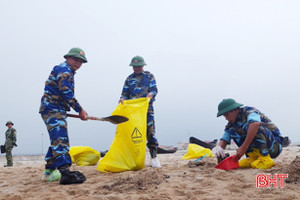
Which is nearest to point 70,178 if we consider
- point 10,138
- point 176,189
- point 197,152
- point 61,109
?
point 61,109

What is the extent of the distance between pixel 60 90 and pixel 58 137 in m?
0.50

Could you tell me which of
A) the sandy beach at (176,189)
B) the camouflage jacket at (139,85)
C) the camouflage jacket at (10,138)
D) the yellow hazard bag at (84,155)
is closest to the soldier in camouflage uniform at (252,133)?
the sandy beach at (176,189)

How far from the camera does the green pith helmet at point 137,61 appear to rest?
3.79m

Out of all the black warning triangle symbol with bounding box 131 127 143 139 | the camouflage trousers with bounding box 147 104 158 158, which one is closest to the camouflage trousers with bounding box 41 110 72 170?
the black warning triangle symbol with bounding box 131 127 143 139

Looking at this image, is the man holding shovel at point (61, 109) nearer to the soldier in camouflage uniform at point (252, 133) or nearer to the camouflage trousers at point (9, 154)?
the soldier in camouflage uniform at point (252, 133)

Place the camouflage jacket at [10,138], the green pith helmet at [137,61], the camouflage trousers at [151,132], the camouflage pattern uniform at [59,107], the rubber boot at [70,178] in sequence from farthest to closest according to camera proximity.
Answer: the camouflage jacket at [10,138] < the green pith helmet at [137,61] < the camouflage trousers at [151,132] < the camouflage pattern uniform at [59,107] < the rubber boot at [70,178]

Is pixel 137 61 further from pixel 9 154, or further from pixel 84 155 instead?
pixel 9 154

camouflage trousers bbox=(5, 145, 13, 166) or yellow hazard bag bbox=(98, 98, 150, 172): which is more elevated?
yellow hazard bag bbox=(98, 98, 150, 172)

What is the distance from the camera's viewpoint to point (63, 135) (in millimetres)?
2707

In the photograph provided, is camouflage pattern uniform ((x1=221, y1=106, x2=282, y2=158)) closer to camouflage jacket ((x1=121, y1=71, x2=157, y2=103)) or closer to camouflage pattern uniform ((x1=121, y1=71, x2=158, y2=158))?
camouflage pattern uniform ((x1=121, y1=71, x2=158, y2=158))

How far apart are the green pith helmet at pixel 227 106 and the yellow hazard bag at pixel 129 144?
989 mm

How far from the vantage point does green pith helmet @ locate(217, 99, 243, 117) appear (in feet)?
9.62

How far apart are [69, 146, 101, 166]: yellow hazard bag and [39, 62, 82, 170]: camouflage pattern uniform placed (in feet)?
5.63

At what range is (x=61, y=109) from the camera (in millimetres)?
2850
